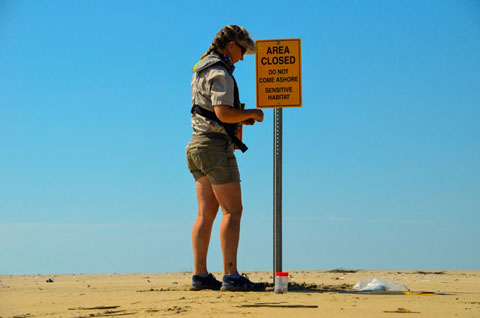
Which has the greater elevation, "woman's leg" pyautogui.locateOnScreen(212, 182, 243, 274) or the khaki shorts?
the khaki shorts

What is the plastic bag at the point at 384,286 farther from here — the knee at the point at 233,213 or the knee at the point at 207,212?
the knee at the point at 207,212

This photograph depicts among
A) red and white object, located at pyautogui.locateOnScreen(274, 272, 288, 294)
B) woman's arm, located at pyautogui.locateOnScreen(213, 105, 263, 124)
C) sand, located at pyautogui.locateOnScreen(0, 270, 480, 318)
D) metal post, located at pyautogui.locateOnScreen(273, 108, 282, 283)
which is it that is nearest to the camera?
sand, located at pyautogui.locateOnScreen(0, 270, 480, 318)

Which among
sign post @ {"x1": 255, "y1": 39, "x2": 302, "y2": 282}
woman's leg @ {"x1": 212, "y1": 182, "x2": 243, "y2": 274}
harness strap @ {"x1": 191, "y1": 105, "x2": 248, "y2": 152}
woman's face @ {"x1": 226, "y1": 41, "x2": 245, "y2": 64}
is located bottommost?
woman's leg @ {"x1": 212, "y1": 182, "x2": 243, "y2": 274}

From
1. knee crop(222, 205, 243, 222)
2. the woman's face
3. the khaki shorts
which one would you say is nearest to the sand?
knee crop(222, 205, 243, 222)

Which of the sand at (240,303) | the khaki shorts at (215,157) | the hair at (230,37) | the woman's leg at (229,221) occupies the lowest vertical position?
the sand at (240,303)

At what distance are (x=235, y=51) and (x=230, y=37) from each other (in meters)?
0.16

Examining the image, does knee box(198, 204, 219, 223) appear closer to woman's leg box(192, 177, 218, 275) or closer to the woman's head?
woman's leg box(192, 177, 218, 275)

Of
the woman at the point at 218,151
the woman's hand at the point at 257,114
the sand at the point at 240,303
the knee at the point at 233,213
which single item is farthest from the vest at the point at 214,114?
the sand at the point at 240,303

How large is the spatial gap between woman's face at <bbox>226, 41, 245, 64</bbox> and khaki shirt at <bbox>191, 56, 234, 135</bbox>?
0.32 meters

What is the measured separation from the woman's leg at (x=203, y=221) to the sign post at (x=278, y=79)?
65 centimetres

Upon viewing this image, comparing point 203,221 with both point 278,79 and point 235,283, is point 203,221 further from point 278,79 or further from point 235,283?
point 278,79

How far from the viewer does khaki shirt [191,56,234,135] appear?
5914 mm

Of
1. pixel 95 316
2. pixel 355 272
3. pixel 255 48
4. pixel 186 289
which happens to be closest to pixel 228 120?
pixel 255 48

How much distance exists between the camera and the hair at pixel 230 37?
6.27m
